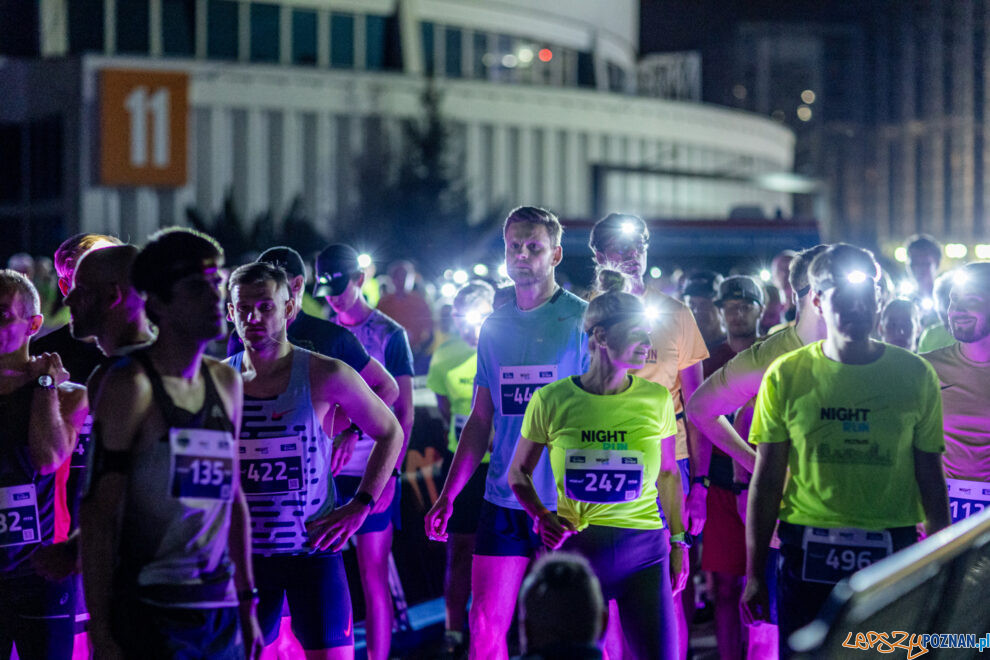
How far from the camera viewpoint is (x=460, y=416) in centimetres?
729

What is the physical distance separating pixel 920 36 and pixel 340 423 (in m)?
97.0

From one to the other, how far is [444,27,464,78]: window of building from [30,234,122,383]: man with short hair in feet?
123

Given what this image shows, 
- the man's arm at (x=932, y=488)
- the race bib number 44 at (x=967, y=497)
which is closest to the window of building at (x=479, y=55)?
the race bib number 44 at (x=967, y=497)

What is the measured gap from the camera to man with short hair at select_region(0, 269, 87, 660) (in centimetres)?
407

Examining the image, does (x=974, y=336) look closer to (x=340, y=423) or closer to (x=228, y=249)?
(x=340, y=423)

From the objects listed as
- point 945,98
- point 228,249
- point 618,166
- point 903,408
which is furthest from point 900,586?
point 945,98

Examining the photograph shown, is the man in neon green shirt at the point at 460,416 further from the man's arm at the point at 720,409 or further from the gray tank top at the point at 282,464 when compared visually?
the gray tank top at the point at 282,464

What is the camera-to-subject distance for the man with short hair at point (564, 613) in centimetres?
299

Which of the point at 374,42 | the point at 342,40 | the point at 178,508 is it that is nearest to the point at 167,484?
the point at 178,508

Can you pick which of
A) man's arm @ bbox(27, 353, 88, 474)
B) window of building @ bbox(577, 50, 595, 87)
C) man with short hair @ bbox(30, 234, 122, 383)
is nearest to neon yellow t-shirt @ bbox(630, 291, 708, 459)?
man with short hair @ bbox(30, 234, 122, 383)

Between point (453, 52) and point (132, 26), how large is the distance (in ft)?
36.9

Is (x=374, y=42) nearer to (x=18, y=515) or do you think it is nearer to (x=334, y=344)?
(x=334, y=344)

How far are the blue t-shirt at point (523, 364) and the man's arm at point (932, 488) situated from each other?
5.34 feet

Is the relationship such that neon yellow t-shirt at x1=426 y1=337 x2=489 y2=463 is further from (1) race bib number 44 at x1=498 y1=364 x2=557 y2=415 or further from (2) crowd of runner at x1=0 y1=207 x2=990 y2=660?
(1) race bib number 44 at x1=498 y1=364 x2=557 y2=415
